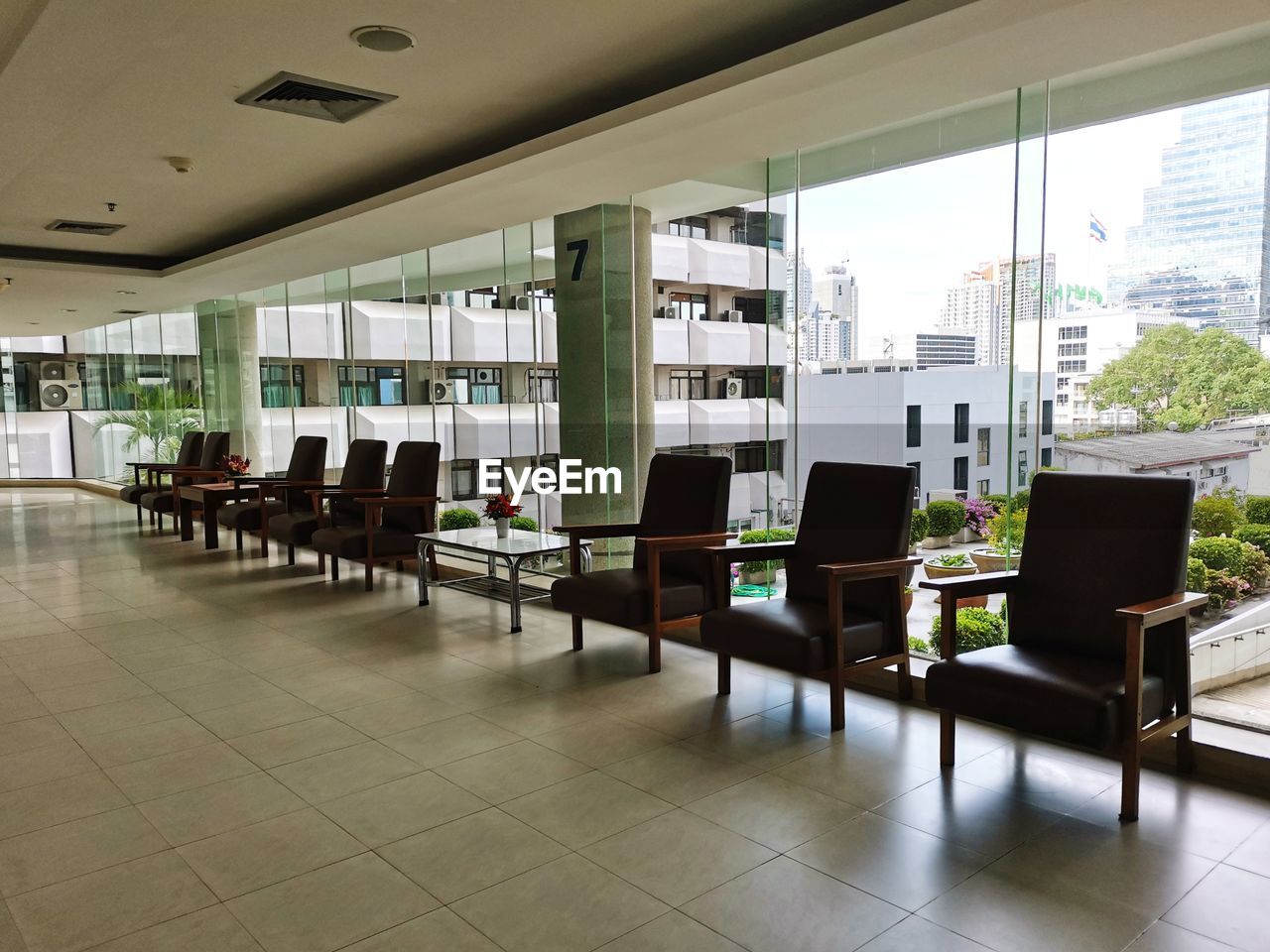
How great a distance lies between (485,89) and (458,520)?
4666 millimetres

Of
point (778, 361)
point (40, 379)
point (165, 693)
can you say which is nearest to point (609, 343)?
point (778, 361)

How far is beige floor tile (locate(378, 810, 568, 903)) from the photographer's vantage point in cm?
260

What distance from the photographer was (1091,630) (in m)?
3.28

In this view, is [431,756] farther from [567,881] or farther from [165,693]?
[165,693]

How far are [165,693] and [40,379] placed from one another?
1467cm

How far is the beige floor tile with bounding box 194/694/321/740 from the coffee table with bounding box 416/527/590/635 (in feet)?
4.91

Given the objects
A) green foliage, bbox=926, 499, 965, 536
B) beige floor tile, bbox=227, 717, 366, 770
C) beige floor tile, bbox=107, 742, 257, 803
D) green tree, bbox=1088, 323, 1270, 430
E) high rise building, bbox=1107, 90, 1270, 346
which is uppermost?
high rise building, bbox=1107, 90, 1270, 346

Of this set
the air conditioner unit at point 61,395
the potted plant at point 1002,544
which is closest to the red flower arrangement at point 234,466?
the potted plant at point 1002,544

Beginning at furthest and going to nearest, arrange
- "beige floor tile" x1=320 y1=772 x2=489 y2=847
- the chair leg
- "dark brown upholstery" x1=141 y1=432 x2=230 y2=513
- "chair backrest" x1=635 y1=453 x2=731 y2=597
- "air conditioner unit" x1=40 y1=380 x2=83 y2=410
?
"air conditioner unit" x1=40 y1=380 x2=83 y2=410 < "dark brown upholstery" x1=141 y1=432 x2=230 y2=513 < "chair backrest" x1=635 y1=453 x2=731 y2=597 < the chair leg < "beige floor tile" x1=320 y1=772 x2=489 y2=847

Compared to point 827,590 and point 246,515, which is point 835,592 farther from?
point 246,515

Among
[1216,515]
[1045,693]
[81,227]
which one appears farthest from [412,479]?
[1216,515]

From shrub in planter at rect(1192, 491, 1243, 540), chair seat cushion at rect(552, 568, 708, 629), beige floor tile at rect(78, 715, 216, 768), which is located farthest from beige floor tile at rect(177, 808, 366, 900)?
shrub in planter at rect(1192, 491, 1243, 540)

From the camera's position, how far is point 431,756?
11.5 feet

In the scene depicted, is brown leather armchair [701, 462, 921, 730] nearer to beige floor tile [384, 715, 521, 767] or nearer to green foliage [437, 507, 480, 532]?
beige floor tile [384, 715, 521, 767]
